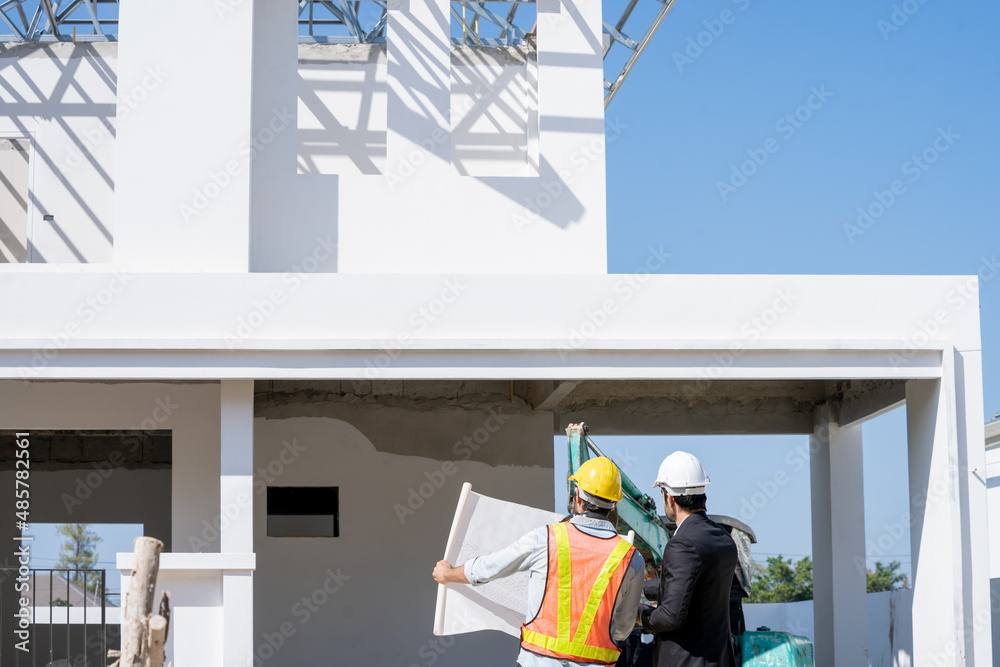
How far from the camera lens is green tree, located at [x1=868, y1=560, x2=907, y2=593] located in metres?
44.2

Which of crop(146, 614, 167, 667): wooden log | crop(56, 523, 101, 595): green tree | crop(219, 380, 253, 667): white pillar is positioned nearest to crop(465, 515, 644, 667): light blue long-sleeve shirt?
crop(146, 614, 167, 667): wooden log

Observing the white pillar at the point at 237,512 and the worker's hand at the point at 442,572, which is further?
the white pillar at the point at 237,512

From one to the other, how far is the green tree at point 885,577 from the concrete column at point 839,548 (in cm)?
3463

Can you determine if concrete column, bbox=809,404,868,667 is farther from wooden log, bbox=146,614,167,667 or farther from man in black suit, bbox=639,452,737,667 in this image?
wooden log, bbox=146,614,167,667

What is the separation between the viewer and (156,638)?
4.71m

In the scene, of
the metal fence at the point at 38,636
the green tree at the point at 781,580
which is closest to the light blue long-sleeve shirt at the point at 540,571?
the metal fence at the point at 38,636

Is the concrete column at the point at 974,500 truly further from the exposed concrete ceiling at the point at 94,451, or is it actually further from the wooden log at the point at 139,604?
the exposed concrete ceiling at the point at 94,451

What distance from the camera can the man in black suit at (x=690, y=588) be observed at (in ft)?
16.2

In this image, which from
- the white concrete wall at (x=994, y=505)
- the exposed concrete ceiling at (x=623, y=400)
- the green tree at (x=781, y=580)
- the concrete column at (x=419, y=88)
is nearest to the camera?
the concrete column at (x=419, y=88)

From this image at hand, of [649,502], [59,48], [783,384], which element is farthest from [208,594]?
[59,48]

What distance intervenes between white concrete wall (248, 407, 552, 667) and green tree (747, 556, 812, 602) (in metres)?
33.4

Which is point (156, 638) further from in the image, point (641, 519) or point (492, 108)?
point (492, 108)

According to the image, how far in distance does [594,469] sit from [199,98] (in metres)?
5.74

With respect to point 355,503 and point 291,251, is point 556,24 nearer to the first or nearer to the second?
point 291,251
